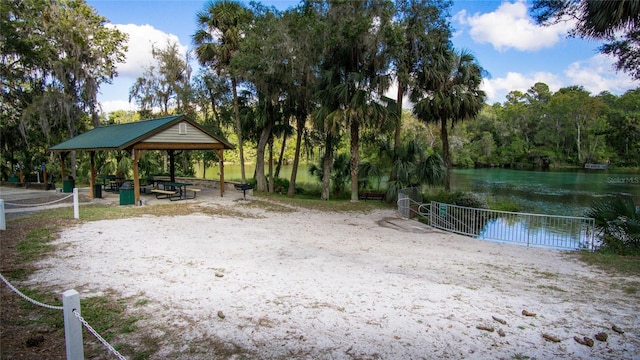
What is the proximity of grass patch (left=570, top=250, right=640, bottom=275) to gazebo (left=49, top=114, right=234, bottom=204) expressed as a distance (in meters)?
14.5

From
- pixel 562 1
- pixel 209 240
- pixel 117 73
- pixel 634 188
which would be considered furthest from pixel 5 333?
pixel 634 188

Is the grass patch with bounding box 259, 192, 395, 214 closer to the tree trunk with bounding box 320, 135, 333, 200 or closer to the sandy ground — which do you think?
the tree trunk with bounding box 320, 135, 333, 200

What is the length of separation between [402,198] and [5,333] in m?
13.9

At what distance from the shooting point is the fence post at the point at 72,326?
10.0 ft

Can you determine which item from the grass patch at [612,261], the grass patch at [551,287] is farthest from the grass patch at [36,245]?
the grass patch at [612,261]

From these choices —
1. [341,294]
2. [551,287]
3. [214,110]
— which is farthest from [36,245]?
[214,110]

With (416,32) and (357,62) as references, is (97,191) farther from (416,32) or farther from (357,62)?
(416,32)

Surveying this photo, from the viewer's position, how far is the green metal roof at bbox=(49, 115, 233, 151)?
14.9 m

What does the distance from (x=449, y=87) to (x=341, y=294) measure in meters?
18.1

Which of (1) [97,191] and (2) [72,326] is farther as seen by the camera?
(1) [97,191]

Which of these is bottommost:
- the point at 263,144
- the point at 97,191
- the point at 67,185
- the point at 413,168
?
the point at 97,191

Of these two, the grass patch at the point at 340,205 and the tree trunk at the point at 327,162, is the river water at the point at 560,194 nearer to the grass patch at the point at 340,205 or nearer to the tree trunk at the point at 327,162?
the grass patch at the point at 340,205

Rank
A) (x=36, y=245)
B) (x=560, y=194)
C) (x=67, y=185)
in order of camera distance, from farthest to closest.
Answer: (x=560, y=194)
(x=67, y=185)
(x=36, y=245)

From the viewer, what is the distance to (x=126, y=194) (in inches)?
589
